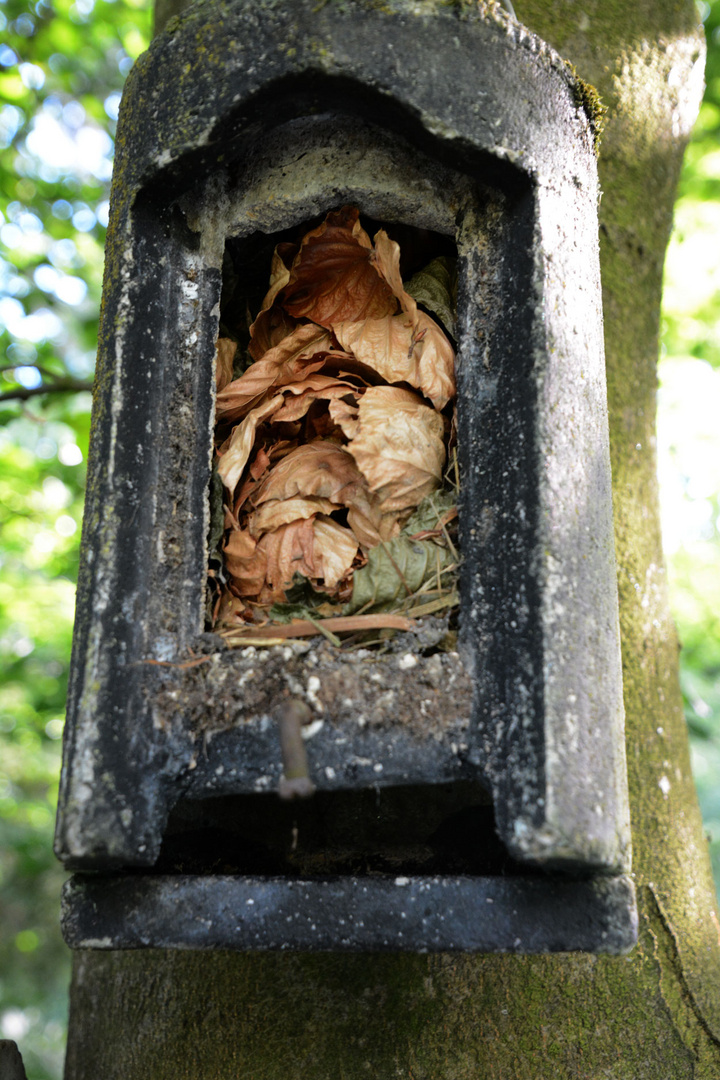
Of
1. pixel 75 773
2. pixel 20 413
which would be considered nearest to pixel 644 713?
pixel 75 773

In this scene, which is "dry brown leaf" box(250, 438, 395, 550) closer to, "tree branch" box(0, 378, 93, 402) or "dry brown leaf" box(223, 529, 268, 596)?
"dry brown leaf" box(223, 529, 268, 596)

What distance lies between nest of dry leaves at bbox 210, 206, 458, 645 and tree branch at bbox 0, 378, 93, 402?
4.40ft

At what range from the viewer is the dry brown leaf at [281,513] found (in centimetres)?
159

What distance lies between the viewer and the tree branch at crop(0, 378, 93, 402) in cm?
287

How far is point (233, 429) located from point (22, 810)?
7659 mm

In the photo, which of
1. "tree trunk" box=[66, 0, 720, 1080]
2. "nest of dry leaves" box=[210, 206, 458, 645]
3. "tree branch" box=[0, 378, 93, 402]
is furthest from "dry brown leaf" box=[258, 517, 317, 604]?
"tree branch" box=[0, 378, 93, 402]

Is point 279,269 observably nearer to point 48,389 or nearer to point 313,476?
point 313,476

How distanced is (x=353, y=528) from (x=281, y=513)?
0.15 meters

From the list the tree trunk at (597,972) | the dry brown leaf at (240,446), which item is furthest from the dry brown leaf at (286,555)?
the tree trunk at (597,972)

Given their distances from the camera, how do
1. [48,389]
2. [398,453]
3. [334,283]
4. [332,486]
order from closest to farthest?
[398,453] → [332,486] → [334,283] → [48,389]

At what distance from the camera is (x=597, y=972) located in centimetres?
173

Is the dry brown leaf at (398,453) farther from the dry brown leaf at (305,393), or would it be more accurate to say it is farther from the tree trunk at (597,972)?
the tree trunk at (597,972)

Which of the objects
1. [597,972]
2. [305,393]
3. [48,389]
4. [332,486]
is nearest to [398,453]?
[332,486]

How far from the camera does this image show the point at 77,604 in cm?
136
